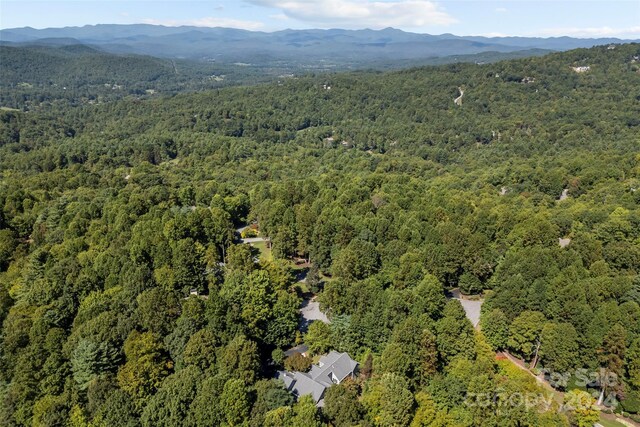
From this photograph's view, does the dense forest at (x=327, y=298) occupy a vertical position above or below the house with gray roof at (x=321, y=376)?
above

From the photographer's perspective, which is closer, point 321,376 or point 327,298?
point 321,376

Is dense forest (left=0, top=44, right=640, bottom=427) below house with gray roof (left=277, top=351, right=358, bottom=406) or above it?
above

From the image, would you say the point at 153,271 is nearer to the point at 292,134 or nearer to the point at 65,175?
the point at 65,175

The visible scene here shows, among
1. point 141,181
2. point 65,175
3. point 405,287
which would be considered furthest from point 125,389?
point 65,175

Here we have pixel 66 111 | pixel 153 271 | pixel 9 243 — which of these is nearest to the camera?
pixel 153 271

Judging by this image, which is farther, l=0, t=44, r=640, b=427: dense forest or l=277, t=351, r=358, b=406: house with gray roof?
l=277, t=351, r=358, b=406: house with gray roof

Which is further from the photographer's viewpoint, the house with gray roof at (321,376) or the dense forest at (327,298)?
the house with gray roof at (321,376)

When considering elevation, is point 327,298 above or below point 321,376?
above

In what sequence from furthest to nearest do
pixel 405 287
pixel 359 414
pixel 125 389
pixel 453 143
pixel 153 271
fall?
pixel 453 143, pixel 153 271, pixel 405 287, pixel 125 389, pixel 359 414
